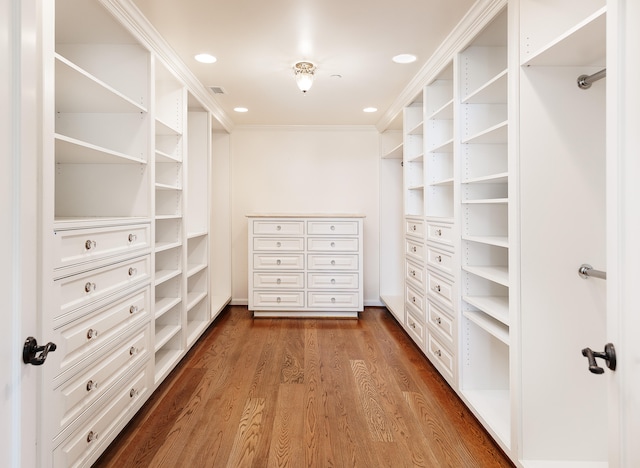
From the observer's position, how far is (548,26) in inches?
59.9

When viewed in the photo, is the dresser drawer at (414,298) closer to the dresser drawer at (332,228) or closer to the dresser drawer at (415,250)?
the dresser drawer at (415,250)

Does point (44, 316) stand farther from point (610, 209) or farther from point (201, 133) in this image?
point (201, 133)

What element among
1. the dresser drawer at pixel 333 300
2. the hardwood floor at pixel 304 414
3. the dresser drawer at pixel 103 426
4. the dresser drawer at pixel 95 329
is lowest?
the hardwood floor at pixel 304 414

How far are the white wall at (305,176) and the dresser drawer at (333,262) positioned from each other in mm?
625

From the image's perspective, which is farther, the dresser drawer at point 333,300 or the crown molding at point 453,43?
the dresser drawer at point 333,300

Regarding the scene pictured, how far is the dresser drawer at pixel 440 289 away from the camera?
99.2 inches

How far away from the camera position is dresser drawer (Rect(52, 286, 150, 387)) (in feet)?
4.90

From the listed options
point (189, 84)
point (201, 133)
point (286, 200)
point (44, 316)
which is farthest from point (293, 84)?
point (44, 316)

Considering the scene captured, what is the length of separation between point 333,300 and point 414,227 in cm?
139

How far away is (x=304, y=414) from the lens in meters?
2.21

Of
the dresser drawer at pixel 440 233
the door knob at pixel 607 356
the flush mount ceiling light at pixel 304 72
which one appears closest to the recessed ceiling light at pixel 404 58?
the flush mount ceiling light at pixel 304 72

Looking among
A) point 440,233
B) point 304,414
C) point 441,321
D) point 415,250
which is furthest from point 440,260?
point 304,414

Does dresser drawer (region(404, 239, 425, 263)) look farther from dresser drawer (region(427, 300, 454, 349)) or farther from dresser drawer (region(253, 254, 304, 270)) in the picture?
dresser drawer (region(253, 254, 304, 270))
